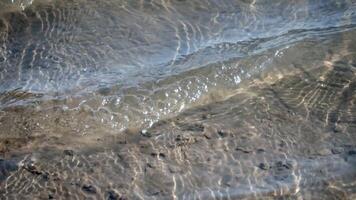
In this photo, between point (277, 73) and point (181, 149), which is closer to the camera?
point (181, 149)

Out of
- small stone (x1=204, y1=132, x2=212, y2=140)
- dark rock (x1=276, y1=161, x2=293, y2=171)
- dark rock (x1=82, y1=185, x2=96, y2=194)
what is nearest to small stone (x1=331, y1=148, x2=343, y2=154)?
dark rock (x1=276, y1=161, x2=293, y2=171)

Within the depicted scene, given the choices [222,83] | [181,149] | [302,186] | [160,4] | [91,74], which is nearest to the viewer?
[302,186]

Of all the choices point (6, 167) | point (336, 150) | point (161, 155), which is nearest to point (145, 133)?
point (161, 155)

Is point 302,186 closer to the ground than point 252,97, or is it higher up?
closer to the ground

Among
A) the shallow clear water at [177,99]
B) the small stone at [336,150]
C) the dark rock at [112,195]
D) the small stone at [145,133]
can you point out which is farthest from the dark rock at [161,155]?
the small stone at [336,150]

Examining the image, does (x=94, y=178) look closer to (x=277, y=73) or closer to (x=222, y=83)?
(x=222, y=83)

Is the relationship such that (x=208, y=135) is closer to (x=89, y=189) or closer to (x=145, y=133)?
(x=145, y=133)

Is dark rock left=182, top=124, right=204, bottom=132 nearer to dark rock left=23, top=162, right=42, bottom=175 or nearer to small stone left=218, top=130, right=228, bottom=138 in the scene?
small stone left=218, top=130, right=228, bottom=138

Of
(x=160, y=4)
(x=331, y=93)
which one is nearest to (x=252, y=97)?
(x=331, y=93)

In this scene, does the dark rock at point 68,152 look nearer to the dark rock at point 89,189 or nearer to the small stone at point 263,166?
the dark rock at point 89,189
